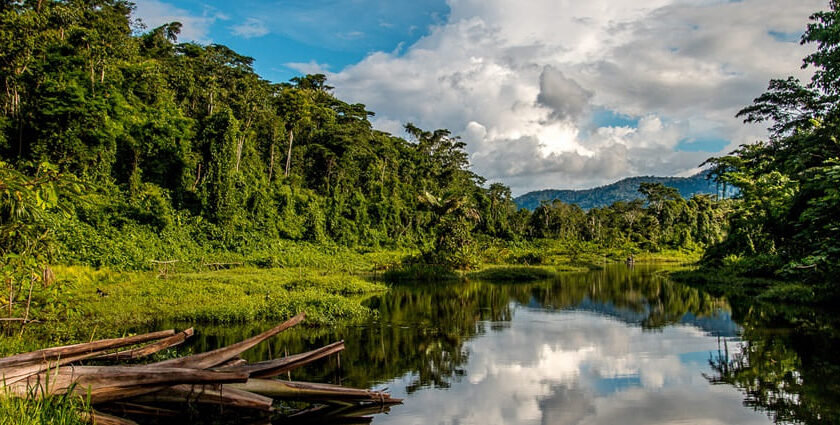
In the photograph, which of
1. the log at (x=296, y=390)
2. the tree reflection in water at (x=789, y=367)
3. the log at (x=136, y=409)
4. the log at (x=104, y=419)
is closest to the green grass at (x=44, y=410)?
the log at (x=104, y=419)

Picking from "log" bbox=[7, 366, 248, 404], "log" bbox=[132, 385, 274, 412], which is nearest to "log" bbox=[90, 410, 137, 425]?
"log" bbox=[7, 366, 248, 404]

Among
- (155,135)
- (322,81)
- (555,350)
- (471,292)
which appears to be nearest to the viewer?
(555,350)

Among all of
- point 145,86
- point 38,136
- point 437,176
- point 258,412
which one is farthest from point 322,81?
point 258,412

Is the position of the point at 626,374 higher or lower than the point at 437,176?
lower

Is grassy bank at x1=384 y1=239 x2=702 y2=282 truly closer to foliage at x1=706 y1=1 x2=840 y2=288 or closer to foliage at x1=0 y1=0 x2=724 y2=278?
foliage at x1=0 y1=0 x2=724 y2=278

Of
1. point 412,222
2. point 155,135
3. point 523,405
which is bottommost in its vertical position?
point 523,405

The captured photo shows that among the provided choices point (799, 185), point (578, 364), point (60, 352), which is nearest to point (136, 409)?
point (60, 352)

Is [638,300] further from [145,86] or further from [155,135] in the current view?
[145,86]

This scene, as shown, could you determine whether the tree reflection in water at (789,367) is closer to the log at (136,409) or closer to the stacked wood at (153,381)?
the stacked wood at (153,381)

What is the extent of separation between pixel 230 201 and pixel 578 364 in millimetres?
34451

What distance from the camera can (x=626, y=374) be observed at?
41.5 feet

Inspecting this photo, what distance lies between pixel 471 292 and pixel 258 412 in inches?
851

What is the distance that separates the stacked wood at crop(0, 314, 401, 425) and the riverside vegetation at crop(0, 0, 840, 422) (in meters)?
0.75

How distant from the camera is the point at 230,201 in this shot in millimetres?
41781
